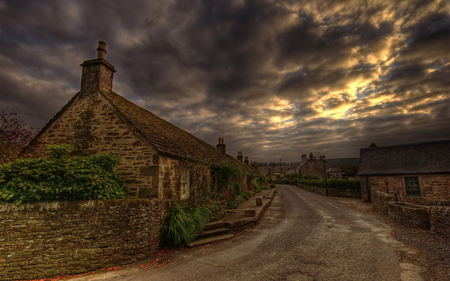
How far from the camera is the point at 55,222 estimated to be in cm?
546

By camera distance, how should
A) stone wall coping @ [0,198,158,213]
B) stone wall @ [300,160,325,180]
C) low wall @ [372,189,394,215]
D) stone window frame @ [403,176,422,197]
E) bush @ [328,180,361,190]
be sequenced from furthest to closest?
stone wall @ [300,160,325,180] < bush @ [328,180,361,190] < stone window frame @ [403,176,422,197] < low wall @ [372,189,394,215] < stone wall coping @ [0,198,158,213]

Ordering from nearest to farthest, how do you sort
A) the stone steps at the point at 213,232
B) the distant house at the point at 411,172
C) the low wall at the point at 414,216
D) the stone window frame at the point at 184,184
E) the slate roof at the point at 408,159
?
the stone steps at the point at 213,232
the low wall at the point at 414,216
the stone window frame at the point at 184,184
the distant house at the point at 411,172
the slate roof at the point at 408,159

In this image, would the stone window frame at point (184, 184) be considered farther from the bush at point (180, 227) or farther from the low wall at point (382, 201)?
the low wall at point (382, 201)

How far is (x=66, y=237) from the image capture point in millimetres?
5480

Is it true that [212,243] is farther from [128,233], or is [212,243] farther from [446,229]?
[446,229]

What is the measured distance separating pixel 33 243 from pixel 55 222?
69 cm

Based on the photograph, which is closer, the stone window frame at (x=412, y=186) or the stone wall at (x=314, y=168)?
the stone window frame at (x=412, y=186)

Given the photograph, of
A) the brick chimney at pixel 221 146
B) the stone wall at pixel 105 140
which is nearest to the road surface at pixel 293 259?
the stone wall at pixel 105 140

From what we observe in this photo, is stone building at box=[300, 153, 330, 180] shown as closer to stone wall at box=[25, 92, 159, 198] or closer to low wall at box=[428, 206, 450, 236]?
low wall at box=[428, 206, 450, 236]

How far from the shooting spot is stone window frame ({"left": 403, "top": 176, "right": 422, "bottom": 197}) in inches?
698

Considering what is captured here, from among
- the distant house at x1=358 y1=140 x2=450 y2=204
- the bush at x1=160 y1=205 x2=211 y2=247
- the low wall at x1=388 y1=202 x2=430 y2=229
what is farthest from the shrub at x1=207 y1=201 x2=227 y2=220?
the distant house at x1=358 y1=140 x2=450 y2=204

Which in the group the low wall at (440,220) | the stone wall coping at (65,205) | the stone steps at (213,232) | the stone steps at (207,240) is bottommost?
the stone steps at (207,240)

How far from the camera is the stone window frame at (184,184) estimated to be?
9.16m

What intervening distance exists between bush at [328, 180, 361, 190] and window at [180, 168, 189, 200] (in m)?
23.5
